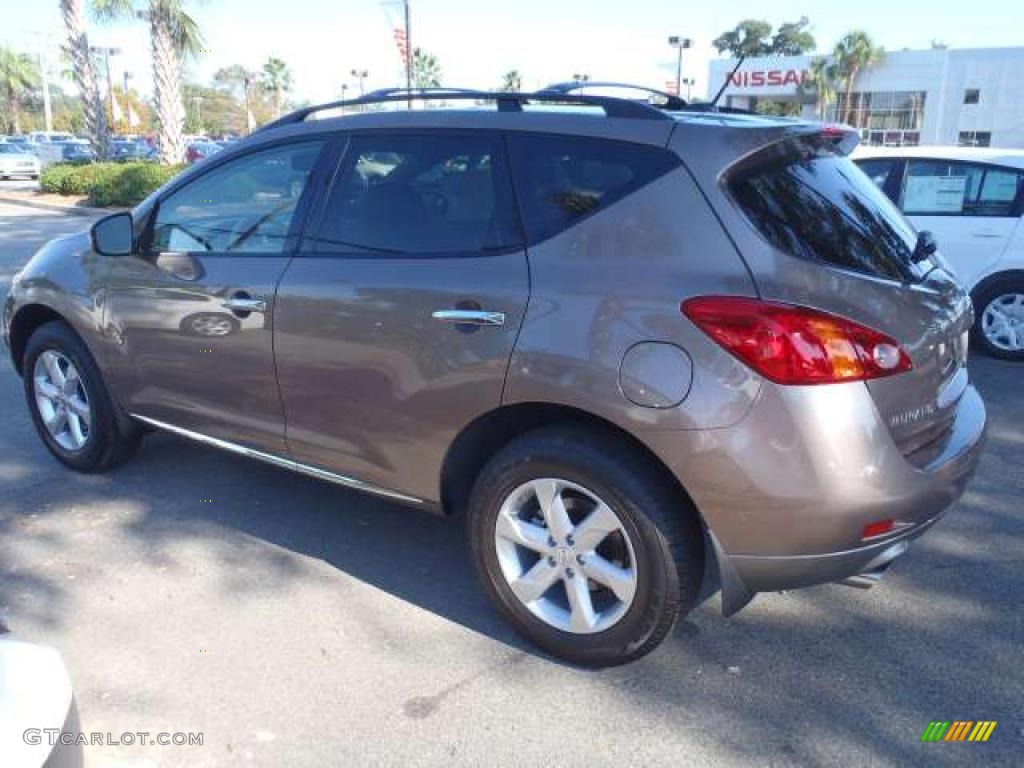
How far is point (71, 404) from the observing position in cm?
441

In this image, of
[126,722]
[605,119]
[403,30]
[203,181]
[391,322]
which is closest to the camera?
[126,722]

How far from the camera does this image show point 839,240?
2695 mm

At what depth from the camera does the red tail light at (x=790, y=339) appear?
2.39 meters

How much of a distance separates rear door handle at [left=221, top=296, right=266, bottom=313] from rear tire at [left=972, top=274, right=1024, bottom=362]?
5750 millimetres

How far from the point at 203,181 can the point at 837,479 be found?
2.88 meters

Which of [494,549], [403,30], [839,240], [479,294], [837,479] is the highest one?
[403,30]

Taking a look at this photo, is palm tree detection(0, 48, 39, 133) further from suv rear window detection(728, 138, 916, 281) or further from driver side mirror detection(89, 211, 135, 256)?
suv rear window detection(728, 138, 916, 281)

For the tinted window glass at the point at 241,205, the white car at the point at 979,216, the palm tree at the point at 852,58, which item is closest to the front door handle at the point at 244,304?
the tinted window glass at the point at 241,205

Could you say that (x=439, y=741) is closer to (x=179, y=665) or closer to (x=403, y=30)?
(x=179, y=665)

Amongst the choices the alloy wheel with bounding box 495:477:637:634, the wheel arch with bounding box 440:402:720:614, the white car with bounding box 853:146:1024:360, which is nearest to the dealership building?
the white car with bounding box 853:146:1024:360

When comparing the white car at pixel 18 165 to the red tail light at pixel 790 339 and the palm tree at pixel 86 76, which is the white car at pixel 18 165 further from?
the red tail light at pixel 790 339

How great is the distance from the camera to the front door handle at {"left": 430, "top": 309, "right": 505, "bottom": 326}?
2797 mm

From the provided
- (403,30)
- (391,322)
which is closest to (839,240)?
(391,322)

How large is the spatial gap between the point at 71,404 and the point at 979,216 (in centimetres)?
653
